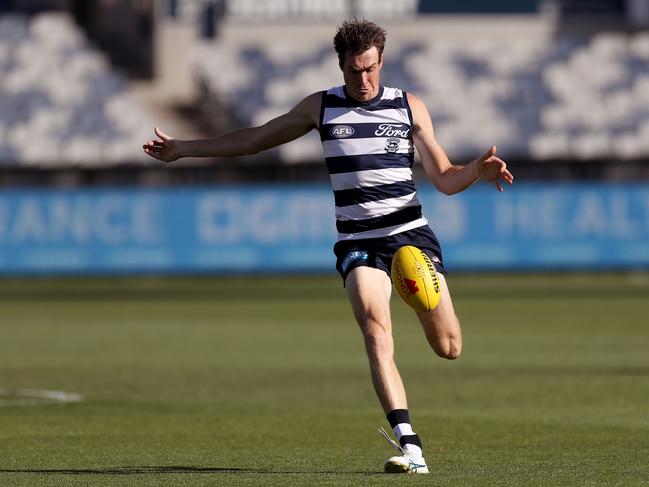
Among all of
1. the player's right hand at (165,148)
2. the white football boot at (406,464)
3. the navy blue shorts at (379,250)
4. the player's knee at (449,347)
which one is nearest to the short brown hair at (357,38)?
the navy blue shorts at (379,250)

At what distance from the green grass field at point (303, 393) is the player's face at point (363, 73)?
2.21m

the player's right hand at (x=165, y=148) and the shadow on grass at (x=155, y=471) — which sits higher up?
the player's right hand at (x=165, y=148)

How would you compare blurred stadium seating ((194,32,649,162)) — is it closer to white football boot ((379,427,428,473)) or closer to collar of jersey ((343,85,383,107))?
collar of jersey ((343,85,383,107))

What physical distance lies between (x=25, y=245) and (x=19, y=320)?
1033 centimetres

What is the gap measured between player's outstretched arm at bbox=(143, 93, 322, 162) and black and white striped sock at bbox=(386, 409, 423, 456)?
1752mm

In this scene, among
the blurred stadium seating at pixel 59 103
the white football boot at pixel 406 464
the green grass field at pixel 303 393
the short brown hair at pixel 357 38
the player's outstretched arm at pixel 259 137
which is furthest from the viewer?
the blurred stadium seating at pixel 59 103

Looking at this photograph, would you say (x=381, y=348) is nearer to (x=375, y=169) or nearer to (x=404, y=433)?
(x=404, y=433)

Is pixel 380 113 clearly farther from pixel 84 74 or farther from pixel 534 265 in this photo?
pixel 84 74

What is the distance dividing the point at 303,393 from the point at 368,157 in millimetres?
5718

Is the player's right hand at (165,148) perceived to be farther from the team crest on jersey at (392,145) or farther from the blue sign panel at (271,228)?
the blue sign panel at (271,228)

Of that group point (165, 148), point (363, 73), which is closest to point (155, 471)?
point (165, 148)

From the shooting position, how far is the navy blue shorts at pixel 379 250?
9.11 meters

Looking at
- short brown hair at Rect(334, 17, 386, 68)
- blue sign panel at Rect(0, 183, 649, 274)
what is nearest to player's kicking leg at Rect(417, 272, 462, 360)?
short brown hair at Rect(334, 17, 386, 68)

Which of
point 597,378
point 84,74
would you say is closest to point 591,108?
point 84,74
